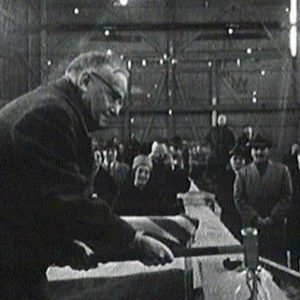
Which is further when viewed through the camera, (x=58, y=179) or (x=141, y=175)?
(x=141, y=175)

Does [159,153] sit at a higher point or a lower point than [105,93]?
lower

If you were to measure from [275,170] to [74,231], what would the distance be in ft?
1.50

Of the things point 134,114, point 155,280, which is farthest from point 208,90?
point 155,280

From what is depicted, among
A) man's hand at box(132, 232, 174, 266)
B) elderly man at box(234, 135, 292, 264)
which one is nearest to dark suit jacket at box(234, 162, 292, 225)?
elderly man at box(234, 135, 292, 264)

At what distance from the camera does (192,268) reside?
136 cm

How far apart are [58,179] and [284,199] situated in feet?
1.69

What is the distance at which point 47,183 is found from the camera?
1238 millimetres

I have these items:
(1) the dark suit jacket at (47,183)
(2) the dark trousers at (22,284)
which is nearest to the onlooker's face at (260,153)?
(1) the dark suit jacket at (47,183)

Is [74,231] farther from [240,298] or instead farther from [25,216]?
[240,298]

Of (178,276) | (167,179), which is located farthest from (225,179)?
(178,276)

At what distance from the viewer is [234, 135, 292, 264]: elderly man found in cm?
146

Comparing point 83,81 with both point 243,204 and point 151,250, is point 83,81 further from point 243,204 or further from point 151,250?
point 243,204

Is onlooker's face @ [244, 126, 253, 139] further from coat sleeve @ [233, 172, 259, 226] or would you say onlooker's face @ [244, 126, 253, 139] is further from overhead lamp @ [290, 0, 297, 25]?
overhead lamp @ [290, 0, 297, 25]

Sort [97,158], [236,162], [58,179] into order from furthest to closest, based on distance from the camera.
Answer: [236,162] → [97,158] → [58,179]
